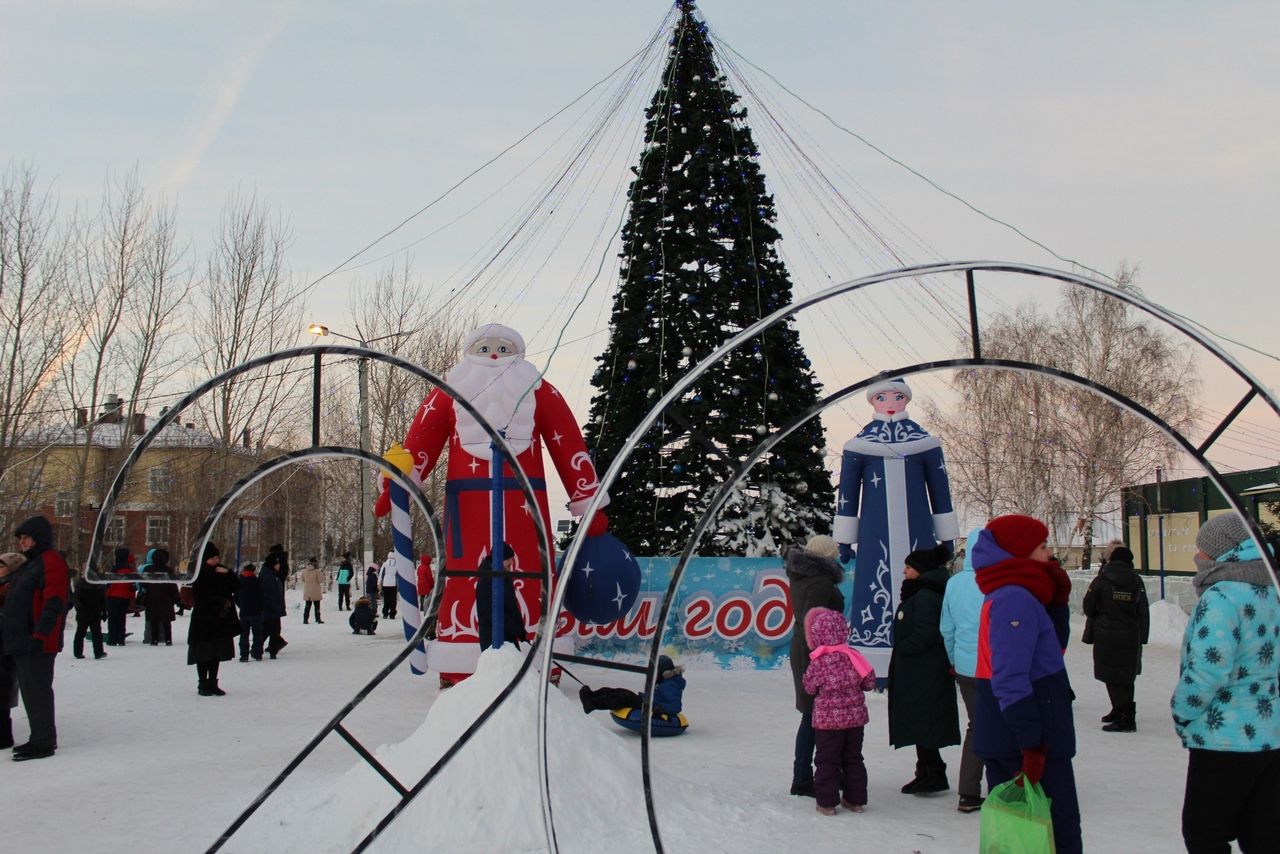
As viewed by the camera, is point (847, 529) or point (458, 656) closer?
point (458, 656)

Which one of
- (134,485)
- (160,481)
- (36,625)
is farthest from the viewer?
(134,485)

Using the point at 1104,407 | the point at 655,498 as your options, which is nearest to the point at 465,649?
the point at 655,498

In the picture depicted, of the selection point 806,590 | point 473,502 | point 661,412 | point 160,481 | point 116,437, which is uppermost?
point 116,437

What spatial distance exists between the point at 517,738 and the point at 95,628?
10860 mm

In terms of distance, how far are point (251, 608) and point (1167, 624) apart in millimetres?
13823

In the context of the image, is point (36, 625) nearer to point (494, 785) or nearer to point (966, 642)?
point (494, 785)

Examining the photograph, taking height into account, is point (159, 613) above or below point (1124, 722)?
above

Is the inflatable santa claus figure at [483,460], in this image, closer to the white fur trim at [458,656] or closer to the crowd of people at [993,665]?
the white fur trim at [458,656]

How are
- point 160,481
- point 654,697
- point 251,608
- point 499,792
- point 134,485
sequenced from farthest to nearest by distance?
point 134,485, point 160,481, point 251,608, point 654,697, point 499,792

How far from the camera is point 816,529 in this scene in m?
14.6

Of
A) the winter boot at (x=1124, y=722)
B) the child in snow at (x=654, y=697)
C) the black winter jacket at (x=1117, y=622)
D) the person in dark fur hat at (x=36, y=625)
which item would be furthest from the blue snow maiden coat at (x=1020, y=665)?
the person in dark fur hat at (x=36, y=625)

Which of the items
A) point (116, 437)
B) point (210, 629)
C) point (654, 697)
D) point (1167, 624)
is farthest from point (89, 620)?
point (116, 437)

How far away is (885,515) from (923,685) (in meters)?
4.52

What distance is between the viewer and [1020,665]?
4484 mm
